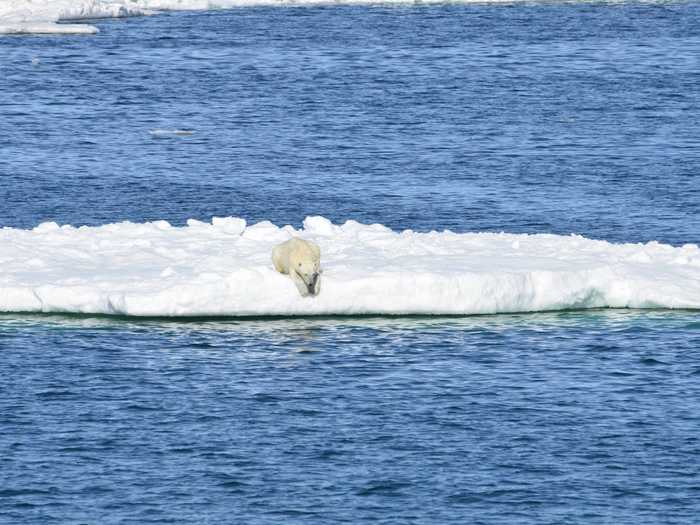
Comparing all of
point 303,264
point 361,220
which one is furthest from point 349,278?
point 361,220

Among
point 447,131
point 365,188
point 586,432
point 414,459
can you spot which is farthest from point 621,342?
point 447,131

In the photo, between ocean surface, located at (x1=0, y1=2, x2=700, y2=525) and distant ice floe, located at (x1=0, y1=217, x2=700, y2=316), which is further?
distant ice floe, located at (x1=0, y1=217, x2=700, y2=316)

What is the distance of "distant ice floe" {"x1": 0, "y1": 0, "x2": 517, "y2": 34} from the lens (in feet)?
383

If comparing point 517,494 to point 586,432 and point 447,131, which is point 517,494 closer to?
point 586,432

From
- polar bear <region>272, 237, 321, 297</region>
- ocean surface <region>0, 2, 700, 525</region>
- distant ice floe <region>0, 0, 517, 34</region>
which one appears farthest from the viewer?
distant ice floe <region>0, 0, 517, 34</region>

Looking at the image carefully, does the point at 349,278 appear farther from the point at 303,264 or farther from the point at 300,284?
the point at 303,264

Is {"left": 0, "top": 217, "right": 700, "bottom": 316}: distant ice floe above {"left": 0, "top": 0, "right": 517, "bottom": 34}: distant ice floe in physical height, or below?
below

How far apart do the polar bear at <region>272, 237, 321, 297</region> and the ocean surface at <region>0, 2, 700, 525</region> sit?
1.06m

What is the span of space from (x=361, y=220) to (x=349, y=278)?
1851cm

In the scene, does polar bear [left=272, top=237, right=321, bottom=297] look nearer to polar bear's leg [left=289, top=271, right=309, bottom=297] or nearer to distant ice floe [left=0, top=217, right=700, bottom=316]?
polar bear's leg [left=289, top=271, right=309, bottom=297]

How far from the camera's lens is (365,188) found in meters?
68.0

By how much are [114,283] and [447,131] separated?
42.1 meters

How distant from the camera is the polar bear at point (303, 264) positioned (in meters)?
41.9

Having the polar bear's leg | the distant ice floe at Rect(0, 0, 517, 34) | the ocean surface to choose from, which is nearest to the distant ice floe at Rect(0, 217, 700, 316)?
the polar bear's leg
